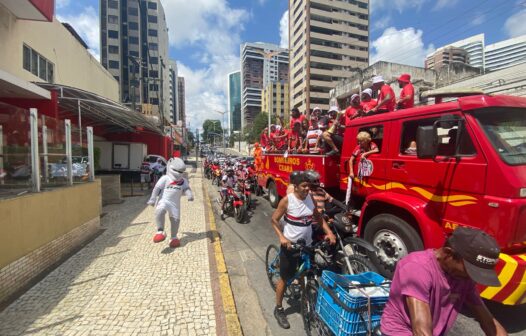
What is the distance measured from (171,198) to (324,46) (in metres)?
64.9

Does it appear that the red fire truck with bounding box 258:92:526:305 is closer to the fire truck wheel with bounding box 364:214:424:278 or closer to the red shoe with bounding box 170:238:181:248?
the fire truck wheel with bounding box 364:214:424:278

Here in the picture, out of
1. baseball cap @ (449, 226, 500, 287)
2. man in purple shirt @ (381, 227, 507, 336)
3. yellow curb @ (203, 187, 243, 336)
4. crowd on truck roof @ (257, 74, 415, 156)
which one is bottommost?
yellow curb @ (203, 187, 243, 336)

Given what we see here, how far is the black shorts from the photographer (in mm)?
2946

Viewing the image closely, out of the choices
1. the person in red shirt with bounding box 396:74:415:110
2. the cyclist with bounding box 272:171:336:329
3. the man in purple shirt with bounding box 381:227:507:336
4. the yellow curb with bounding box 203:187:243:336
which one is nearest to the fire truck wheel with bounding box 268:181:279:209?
the yellow curb with bounding box 203:187:243:336

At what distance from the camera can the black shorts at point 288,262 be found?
9.66 ft

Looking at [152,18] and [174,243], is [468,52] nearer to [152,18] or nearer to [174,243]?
[174,243]

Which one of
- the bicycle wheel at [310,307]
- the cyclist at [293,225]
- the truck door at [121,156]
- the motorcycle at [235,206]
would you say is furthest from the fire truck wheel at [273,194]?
the truck door at [121,156]

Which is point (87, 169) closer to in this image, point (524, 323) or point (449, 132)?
point (449, 132)

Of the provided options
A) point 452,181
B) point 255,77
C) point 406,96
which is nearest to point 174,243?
point 452,181

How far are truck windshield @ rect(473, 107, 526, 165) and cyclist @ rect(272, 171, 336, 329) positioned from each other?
2.05m

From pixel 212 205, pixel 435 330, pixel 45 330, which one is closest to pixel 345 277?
pixel 435 330

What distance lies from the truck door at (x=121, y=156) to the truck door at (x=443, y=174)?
18426mm

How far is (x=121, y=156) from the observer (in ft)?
60.7

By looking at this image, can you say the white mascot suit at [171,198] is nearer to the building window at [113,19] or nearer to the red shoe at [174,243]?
the red shoe at [174,243]
